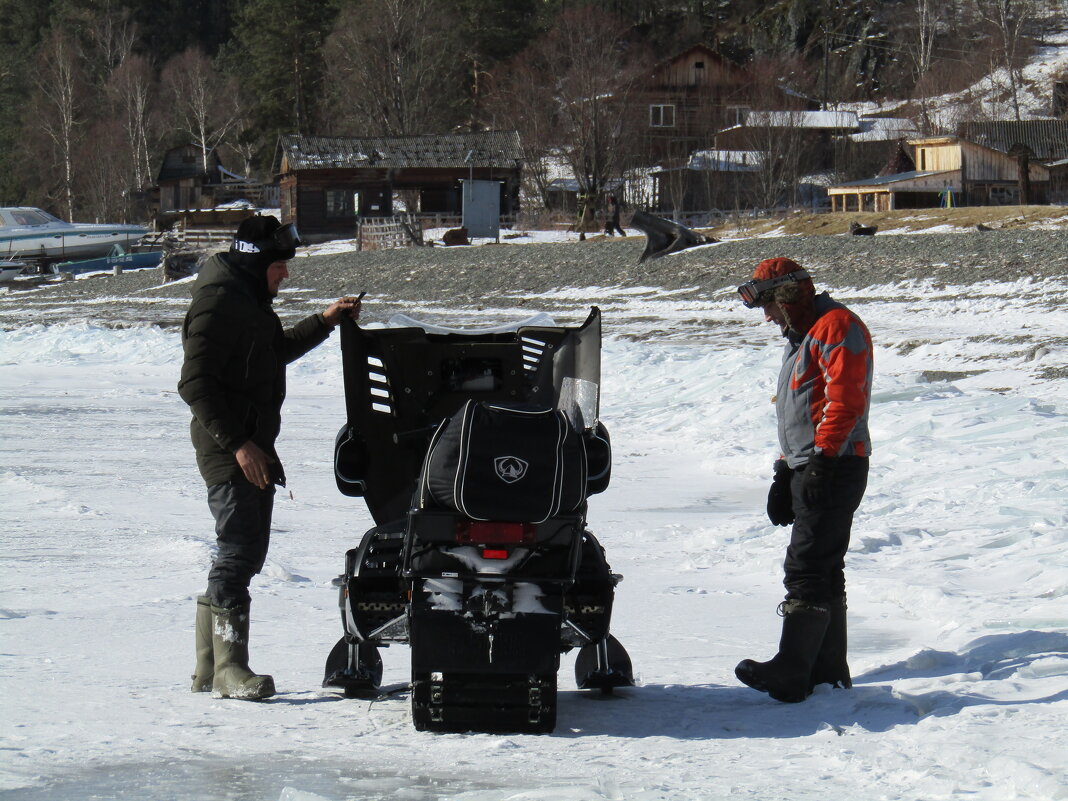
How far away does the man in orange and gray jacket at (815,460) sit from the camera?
4535mm

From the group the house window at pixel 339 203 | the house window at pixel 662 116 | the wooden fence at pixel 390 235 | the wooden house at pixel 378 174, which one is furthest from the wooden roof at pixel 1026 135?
the wooden fence at pixel 390 235

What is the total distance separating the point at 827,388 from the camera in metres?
4.55

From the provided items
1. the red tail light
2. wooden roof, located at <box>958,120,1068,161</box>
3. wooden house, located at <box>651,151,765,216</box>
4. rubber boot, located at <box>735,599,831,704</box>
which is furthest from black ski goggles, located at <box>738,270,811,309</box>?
wooden roof, located at <box>958,120,1068,161</box>

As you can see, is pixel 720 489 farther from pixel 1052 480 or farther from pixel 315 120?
pixel 315 120

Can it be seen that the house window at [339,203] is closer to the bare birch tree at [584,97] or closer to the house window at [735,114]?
the bare birch tree at [584,97]

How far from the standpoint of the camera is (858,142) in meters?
69.2

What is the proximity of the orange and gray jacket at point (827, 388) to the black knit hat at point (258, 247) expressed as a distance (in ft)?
5.75

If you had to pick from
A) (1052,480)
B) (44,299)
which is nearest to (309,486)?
(1052,480)

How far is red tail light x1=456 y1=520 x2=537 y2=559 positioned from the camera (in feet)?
13.4

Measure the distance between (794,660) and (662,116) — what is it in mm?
69174

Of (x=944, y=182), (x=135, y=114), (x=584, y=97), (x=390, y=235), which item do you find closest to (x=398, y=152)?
(x=584, y=97)

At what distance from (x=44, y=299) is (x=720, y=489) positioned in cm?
2947

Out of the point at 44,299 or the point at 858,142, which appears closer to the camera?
the point at 44,299

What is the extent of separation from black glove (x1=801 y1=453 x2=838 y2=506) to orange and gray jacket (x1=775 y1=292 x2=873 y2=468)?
3cm
